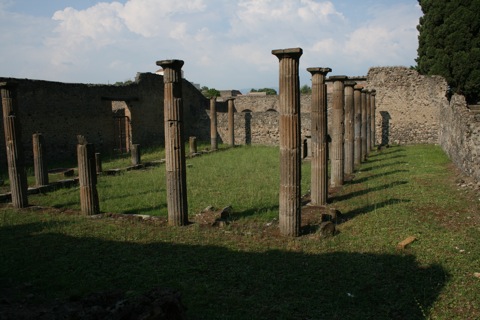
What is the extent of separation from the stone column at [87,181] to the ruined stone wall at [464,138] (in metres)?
8.93

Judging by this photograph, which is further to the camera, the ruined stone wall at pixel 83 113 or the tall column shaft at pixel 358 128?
the ruined stone wall at pixel 83 113

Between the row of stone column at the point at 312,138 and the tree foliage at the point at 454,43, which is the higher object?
the tree foliage at the point at 454,43

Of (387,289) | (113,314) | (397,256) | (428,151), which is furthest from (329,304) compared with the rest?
(428,151)

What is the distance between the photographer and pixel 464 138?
1164cm

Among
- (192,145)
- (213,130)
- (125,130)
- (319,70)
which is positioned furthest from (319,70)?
(125,130)

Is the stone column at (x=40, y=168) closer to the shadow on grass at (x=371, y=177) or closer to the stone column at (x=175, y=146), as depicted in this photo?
the stone column at (x=175, y=146)

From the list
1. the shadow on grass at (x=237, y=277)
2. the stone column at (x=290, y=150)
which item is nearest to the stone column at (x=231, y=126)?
the stone column at (x=290, y=150)

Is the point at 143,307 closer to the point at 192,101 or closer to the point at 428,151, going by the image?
the point at 428,151

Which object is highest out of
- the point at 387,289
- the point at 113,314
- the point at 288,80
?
the point at 288,80

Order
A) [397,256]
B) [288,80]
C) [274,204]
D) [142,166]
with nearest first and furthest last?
→ [397,256]
[288,80]
[274,204]
[142,166]

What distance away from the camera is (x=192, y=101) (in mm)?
25906

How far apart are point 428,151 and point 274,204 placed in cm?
1196

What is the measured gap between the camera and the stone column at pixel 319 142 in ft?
29.6

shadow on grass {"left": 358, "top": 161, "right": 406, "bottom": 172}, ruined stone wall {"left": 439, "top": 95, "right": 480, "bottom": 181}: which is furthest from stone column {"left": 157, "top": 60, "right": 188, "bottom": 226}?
shadow on grass {"left": 358, "top": 161, "right": 406, "bottom": 172}
